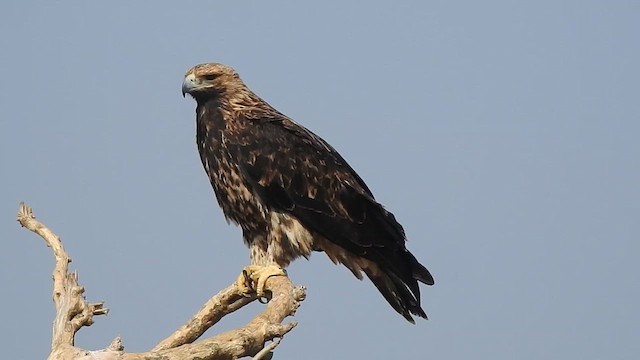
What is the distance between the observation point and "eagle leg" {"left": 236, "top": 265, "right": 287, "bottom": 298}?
308 inches

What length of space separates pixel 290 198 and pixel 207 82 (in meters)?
1.23

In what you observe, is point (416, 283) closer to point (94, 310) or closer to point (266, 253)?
point (266, 253)

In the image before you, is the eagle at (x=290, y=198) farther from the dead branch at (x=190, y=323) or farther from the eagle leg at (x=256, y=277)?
the dead branch at (x=190, y=323)

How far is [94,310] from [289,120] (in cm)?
280

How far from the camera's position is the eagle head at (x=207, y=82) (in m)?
9.04

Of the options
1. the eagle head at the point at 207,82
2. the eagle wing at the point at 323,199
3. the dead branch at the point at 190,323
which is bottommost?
the dead branch at the point at 190,323

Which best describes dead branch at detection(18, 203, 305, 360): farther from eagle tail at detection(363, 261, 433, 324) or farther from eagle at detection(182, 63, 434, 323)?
eagle tail at detection(363, 261, 433, 324)

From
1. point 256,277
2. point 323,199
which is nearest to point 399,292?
point 323,199

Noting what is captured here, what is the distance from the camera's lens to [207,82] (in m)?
9.10

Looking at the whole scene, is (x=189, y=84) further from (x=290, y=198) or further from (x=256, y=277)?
(x=256, y=277)

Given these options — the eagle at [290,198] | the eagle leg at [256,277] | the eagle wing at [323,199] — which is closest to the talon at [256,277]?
the eagle leg at [256,277]

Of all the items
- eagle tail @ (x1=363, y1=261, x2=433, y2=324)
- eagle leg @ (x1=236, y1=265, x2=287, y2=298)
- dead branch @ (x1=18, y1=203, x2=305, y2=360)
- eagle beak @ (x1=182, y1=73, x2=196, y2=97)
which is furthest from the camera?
eagle beak @ (x1=182, y1=73, x2=196, y2=97)

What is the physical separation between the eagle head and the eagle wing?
392 mm

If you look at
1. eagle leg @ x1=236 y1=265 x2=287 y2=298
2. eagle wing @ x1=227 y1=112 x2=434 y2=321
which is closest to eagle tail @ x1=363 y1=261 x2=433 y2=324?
eagle wing @ x1=227 y1=112 x2=434 y2=321
